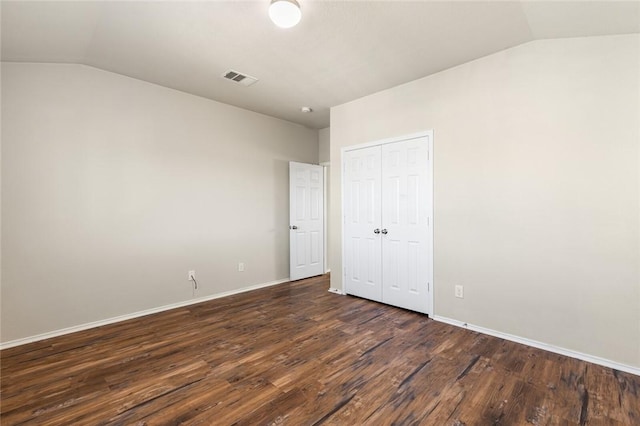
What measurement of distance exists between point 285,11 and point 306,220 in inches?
137

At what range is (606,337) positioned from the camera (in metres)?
2.27

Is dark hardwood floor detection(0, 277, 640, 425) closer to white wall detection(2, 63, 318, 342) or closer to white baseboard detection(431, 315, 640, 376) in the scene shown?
white baseboard detection(431, 315, 640, 376)

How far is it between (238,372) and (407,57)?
10.5ft

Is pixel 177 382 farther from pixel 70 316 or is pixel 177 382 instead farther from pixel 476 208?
pixel 476 208

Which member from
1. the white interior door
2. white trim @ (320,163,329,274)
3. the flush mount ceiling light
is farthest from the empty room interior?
white trim @ (320,163,329,274)

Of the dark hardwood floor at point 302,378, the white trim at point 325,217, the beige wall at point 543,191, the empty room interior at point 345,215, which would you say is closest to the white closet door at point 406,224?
the empty room interior at point 345,215

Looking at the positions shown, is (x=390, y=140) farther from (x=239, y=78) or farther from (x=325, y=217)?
(x=325, y=217)

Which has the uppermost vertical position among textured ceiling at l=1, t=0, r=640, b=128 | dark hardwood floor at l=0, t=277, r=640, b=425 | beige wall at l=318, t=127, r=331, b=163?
textured ceiling at l=1, t=0, r=640, b=128

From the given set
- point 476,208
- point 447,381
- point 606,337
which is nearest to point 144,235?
point 447,381

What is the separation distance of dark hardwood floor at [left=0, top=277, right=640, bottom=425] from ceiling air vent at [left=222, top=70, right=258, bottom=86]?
276 centimetres

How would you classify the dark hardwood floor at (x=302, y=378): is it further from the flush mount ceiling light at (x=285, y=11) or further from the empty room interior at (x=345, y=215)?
the flush mount ceiling light at (x=285, y=11)

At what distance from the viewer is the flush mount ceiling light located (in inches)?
76.6

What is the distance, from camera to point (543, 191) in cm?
254

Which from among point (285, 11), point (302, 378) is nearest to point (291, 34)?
point (285, 11)
